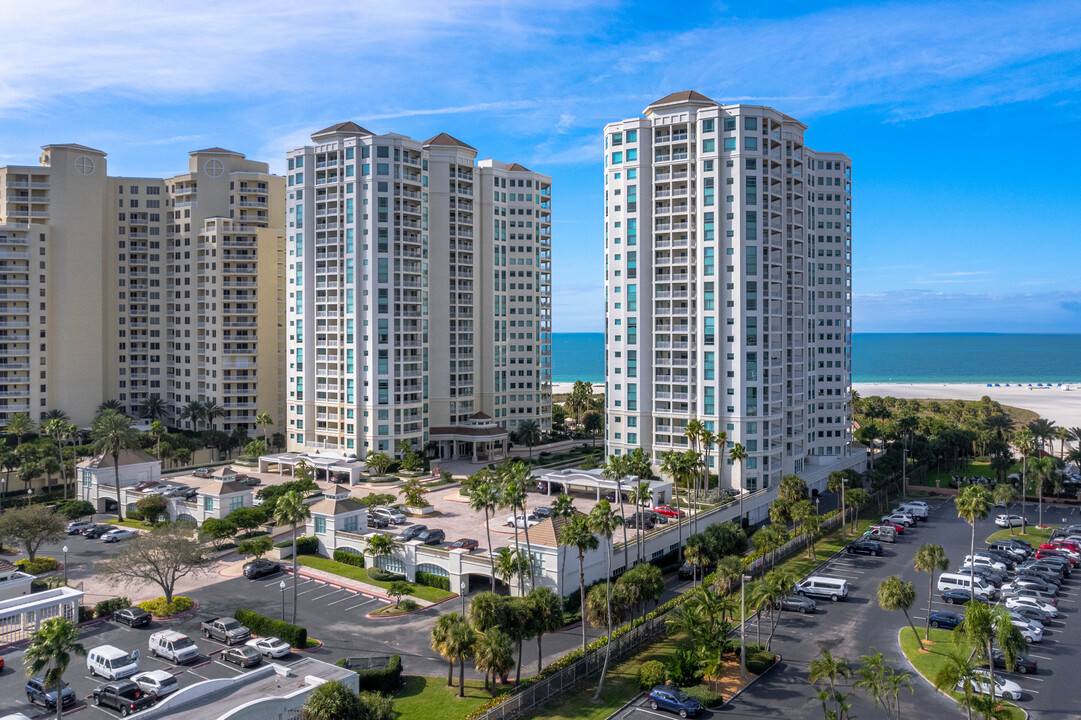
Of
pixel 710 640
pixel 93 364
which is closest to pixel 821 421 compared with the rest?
pixel 710 640

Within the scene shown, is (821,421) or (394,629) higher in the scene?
(821,421)

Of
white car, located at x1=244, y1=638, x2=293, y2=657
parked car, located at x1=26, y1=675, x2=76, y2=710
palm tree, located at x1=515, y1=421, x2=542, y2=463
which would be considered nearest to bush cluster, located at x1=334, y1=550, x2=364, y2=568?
white car, located at x1=244, y1=638, x2=293, y2=657

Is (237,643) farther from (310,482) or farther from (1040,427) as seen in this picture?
(1040,427)

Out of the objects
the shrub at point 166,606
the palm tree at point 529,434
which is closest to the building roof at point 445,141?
the palm tree at point 529,434

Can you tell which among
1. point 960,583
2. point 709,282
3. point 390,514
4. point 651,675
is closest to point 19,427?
point 390,514

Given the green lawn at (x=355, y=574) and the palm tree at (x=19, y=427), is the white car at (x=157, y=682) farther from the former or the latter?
the palm tree at (x=19, y=427)

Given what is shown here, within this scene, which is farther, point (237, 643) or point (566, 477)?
point (566, 477)
